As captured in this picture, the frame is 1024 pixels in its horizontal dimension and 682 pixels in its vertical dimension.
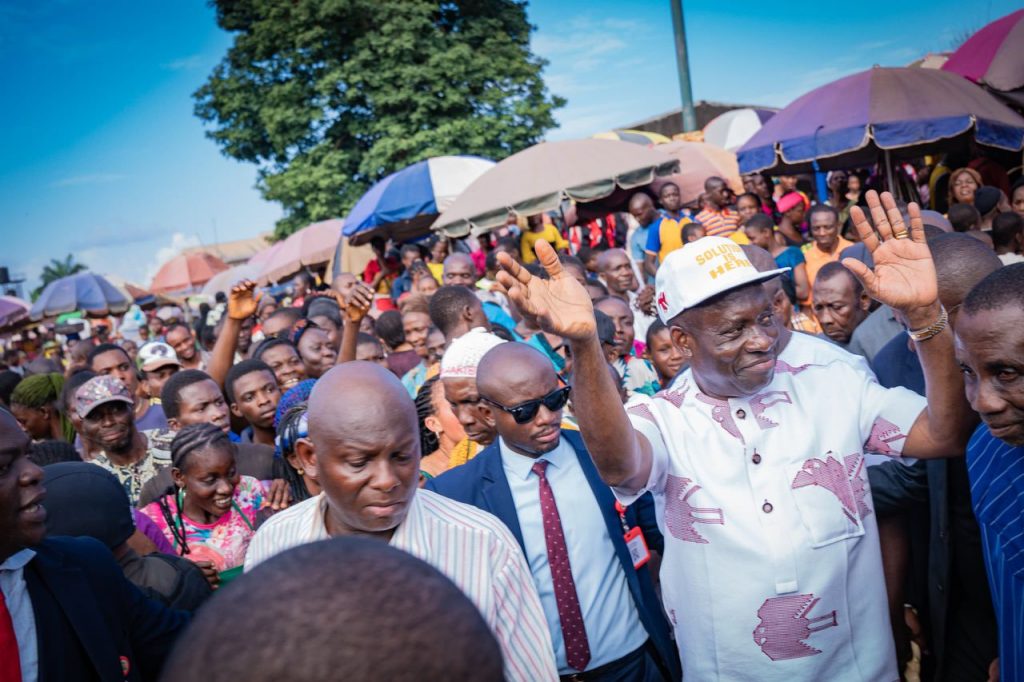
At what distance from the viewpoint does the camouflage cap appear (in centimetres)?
415

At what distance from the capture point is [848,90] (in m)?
7.98

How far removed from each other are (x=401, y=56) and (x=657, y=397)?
70.0ft

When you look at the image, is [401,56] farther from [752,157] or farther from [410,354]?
[410,354]

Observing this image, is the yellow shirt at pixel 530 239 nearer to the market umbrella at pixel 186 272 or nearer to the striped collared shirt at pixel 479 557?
the striped collared shirt at pixel 479 557

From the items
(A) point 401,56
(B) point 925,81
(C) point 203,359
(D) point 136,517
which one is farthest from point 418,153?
(D) point 136,517

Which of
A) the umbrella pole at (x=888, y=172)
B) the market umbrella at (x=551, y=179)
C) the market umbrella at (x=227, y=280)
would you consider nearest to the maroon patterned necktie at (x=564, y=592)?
the market umbrella at (x=551, y=179)

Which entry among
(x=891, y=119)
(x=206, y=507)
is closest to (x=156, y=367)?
(x=206, y=507)

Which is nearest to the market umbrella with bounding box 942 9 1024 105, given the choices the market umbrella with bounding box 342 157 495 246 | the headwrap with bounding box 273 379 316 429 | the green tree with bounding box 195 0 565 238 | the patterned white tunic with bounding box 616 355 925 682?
the market umbrella with bounding box 342 157 495 246

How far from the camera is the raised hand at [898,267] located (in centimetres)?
202

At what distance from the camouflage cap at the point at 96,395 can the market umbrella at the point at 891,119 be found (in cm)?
711

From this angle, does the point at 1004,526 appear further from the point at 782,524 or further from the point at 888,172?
the point at 888,172

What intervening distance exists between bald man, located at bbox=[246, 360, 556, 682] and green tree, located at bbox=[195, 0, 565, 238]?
64.1 ft

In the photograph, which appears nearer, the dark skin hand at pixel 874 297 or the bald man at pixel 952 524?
the dark skin hand at pixel 874 297

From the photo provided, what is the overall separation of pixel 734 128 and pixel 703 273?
17076 mm
